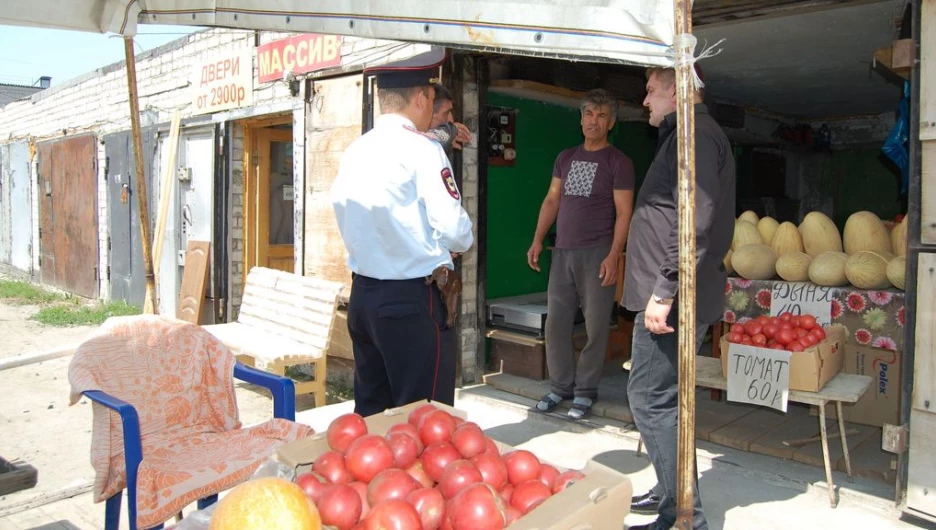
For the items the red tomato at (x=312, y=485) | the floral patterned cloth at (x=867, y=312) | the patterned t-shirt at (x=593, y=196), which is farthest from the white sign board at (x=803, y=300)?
the red tomato at (x=312, y=485)

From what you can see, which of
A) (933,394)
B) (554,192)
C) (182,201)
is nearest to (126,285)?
(182,201)

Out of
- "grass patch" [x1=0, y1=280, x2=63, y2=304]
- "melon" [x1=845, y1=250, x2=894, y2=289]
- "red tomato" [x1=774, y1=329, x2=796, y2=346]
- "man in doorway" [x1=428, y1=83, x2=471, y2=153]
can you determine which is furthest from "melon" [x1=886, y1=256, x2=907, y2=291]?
"grass patch" [x1=0, y1=280, x2=63, y2=304]

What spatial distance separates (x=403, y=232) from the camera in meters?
2.89

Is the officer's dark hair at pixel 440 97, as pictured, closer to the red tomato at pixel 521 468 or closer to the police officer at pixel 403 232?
the police officer at pixel 403 232

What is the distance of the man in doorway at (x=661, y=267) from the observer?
275 centimetres

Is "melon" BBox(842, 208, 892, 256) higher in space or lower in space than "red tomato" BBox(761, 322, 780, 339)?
higher

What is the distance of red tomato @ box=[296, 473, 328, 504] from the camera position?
1793 mm

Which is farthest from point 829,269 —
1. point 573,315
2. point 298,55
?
point 298,55

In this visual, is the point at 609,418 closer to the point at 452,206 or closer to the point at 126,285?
the point at 452,206

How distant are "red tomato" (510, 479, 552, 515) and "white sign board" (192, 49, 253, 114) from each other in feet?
19.9

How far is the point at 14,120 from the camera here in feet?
49.4

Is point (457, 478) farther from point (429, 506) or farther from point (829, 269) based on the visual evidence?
point (829, 269)

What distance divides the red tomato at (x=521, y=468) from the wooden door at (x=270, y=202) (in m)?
5.97

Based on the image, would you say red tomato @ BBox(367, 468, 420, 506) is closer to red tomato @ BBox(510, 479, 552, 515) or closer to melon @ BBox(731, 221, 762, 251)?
red tomato @ BBox(510, 479, 552, 515)
